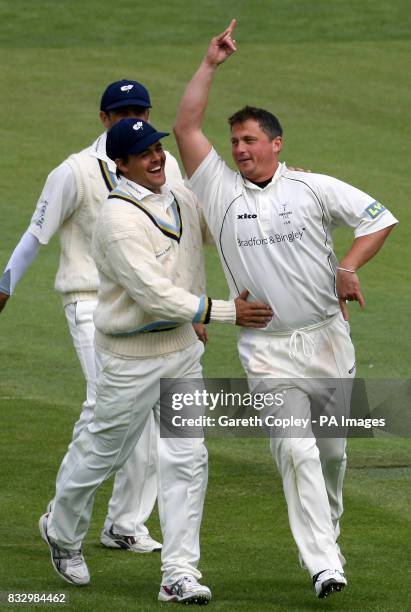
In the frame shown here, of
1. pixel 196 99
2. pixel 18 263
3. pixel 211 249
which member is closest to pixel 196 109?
pixel 196 99

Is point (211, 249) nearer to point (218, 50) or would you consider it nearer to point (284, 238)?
point (218, 50)

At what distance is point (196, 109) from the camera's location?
699 centimetres

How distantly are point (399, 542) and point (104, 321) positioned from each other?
2099mm

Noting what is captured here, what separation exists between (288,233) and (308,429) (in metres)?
0.91

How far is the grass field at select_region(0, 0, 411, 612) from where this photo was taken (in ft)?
24.1

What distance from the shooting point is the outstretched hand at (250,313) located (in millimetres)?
6758

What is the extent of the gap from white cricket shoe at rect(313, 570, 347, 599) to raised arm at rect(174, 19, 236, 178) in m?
1.99

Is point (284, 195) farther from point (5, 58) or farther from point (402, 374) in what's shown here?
point (5, 58)

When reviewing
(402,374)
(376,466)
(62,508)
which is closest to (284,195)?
(62,508)

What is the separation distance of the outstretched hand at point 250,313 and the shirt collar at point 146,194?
571 millimetres

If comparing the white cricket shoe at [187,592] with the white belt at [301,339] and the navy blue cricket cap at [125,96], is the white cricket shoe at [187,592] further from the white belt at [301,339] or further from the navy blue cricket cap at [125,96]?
the navy blue cricket cap at [125,96]

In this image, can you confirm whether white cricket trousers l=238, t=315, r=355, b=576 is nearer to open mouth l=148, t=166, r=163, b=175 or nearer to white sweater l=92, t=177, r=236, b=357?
white sweater l=92, t=177, r=236, b=357

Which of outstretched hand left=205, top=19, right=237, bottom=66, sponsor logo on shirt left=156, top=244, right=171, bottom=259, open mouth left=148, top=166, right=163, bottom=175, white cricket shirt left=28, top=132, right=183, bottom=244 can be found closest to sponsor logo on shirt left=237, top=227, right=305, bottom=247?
sponsor logo on shirt left=156, top=244, right=171, bottom=259

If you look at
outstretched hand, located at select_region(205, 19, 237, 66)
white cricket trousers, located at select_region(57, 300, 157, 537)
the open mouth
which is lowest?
white cricket trousers, located at select_region(57, 300, 157, 537)
